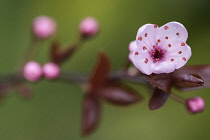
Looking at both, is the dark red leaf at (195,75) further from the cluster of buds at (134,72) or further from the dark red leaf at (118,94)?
the dark red leaf at (118,94)

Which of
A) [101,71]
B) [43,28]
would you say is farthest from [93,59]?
[101,71]

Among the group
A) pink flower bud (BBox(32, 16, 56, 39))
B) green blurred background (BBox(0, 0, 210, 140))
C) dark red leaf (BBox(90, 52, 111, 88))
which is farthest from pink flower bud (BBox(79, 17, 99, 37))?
green blurred background (BBox(0, 0, 210, 140))

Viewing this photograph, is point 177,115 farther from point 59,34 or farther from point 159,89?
point 159,89

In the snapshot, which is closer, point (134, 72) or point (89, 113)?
point (134, 72)

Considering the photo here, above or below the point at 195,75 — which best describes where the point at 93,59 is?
below

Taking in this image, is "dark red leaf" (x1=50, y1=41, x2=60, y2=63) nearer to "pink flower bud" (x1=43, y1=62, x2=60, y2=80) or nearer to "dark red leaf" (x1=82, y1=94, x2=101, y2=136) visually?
"pink flower bud" (x1=43, y1=62, x2=60, y2=80)

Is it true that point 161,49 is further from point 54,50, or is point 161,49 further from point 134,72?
point 54,50

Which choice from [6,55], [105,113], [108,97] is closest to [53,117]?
[105,113]

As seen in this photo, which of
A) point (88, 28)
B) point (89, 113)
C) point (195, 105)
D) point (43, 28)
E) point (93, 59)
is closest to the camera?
point (195, 105)
